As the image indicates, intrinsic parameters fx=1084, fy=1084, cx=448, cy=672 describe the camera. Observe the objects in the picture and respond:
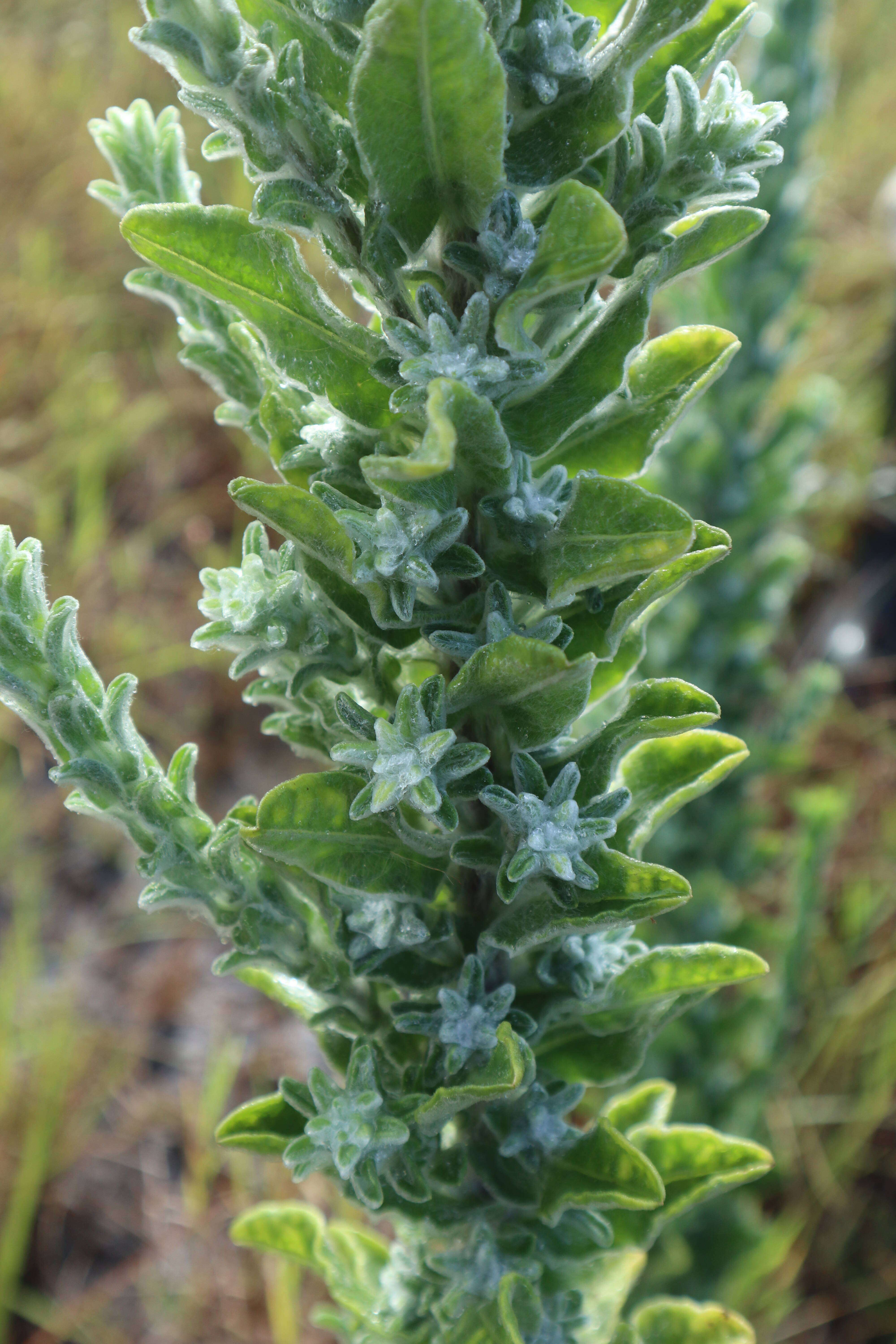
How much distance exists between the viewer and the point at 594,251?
84cm

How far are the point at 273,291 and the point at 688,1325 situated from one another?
145cm

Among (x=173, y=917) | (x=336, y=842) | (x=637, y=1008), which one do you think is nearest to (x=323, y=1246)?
(x=637, y=1008)

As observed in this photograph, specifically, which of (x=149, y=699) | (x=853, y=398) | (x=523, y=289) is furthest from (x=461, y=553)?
(x=853, y=398)

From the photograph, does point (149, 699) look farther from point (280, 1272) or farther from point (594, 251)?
point (594, 251)

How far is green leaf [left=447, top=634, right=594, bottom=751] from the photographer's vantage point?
0.91 metres

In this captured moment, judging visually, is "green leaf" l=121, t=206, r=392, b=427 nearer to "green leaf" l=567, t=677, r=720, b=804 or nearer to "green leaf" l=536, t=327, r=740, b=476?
"green leaf" l=536, t=327, r=740, b=476

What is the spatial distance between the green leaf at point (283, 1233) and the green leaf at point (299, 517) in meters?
1.06

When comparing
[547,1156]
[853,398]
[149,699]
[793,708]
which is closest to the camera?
[547,1156]

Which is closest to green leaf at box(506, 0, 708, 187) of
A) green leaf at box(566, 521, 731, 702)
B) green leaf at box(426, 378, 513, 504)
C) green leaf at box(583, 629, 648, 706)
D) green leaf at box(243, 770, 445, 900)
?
green leaf at box(426, 378, 513, 504)

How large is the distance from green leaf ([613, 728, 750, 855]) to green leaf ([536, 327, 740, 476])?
0.31 m

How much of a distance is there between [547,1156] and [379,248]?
99 centimetres

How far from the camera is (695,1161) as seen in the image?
137 centimetres

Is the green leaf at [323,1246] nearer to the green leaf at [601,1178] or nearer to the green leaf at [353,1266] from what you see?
the green leaf at [353,1266]

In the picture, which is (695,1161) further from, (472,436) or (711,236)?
(711,236)
